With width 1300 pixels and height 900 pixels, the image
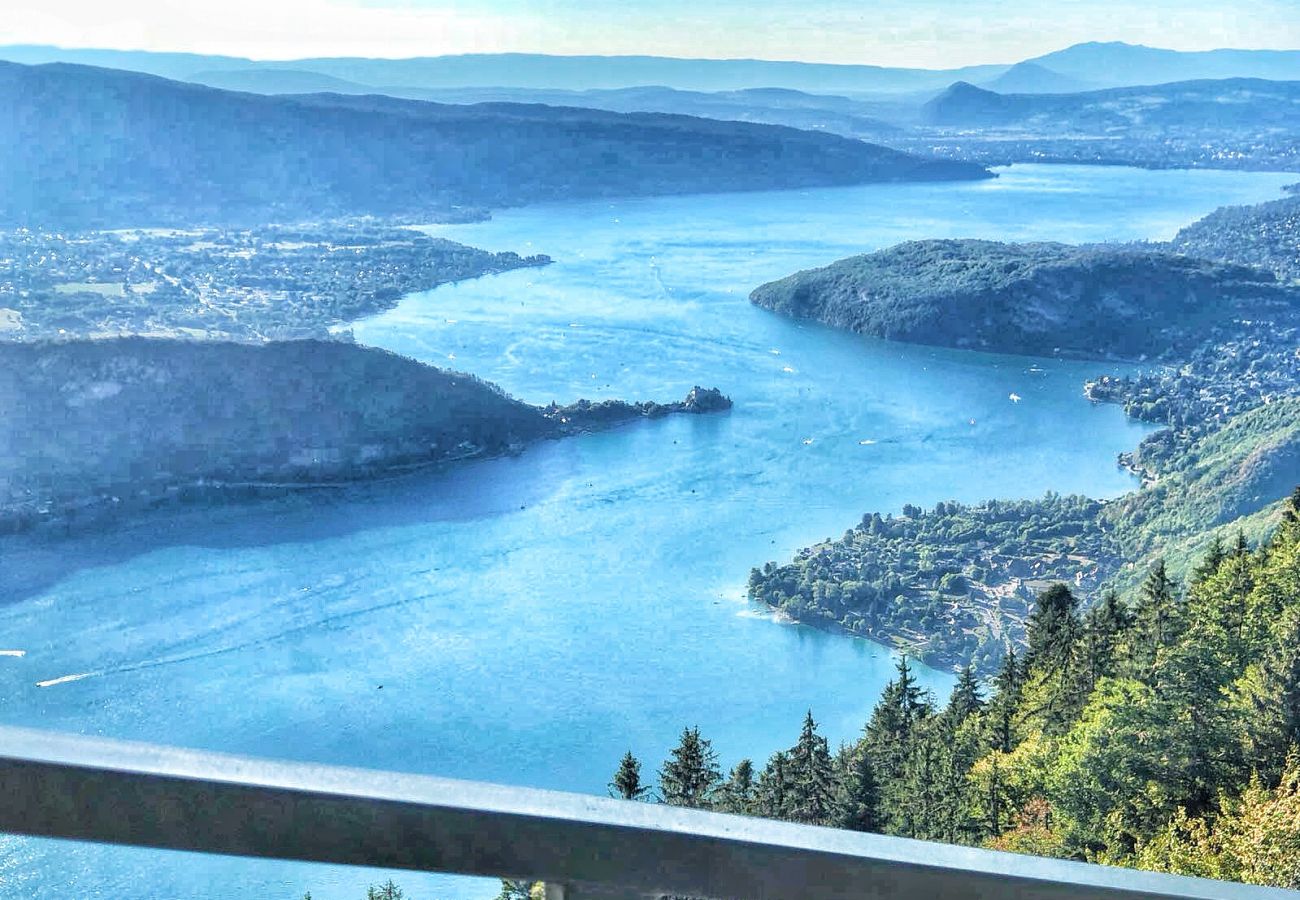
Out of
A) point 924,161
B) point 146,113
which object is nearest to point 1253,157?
point 924,161

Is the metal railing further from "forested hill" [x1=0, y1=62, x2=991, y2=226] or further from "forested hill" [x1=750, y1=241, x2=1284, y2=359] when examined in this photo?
"forested hill" [x1=0, y1=62, x2=991, y2=226]

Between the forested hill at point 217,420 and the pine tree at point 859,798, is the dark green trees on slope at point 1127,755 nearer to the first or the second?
the pine tree at point 859,798

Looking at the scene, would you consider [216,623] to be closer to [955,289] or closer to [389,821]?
[389,821]

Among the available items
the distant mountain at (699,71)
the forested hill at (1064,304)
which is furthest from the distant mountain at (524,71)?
the forested hill at (1064,304)

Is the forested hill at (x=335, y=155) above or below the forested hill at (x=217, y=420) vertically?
above

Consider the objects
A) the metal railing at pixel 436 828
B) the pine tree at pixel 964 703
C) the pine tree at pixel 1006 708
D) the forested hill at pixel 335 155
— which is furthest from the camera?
the forested hill at pixel 335 155

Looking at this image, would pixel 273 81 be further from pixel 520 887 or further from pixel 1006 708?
pixel 520 887

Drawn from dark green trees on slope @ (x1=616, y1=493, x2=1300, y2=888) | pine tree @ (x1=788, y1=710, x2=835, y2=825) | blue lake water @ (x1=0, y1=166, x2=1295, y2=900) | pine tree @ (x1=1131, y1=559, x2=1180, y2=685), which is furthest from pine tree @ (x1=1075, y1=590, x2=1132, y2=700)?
blue lake water @ (x1=0, y1=166, x2=1295, y2=900)
